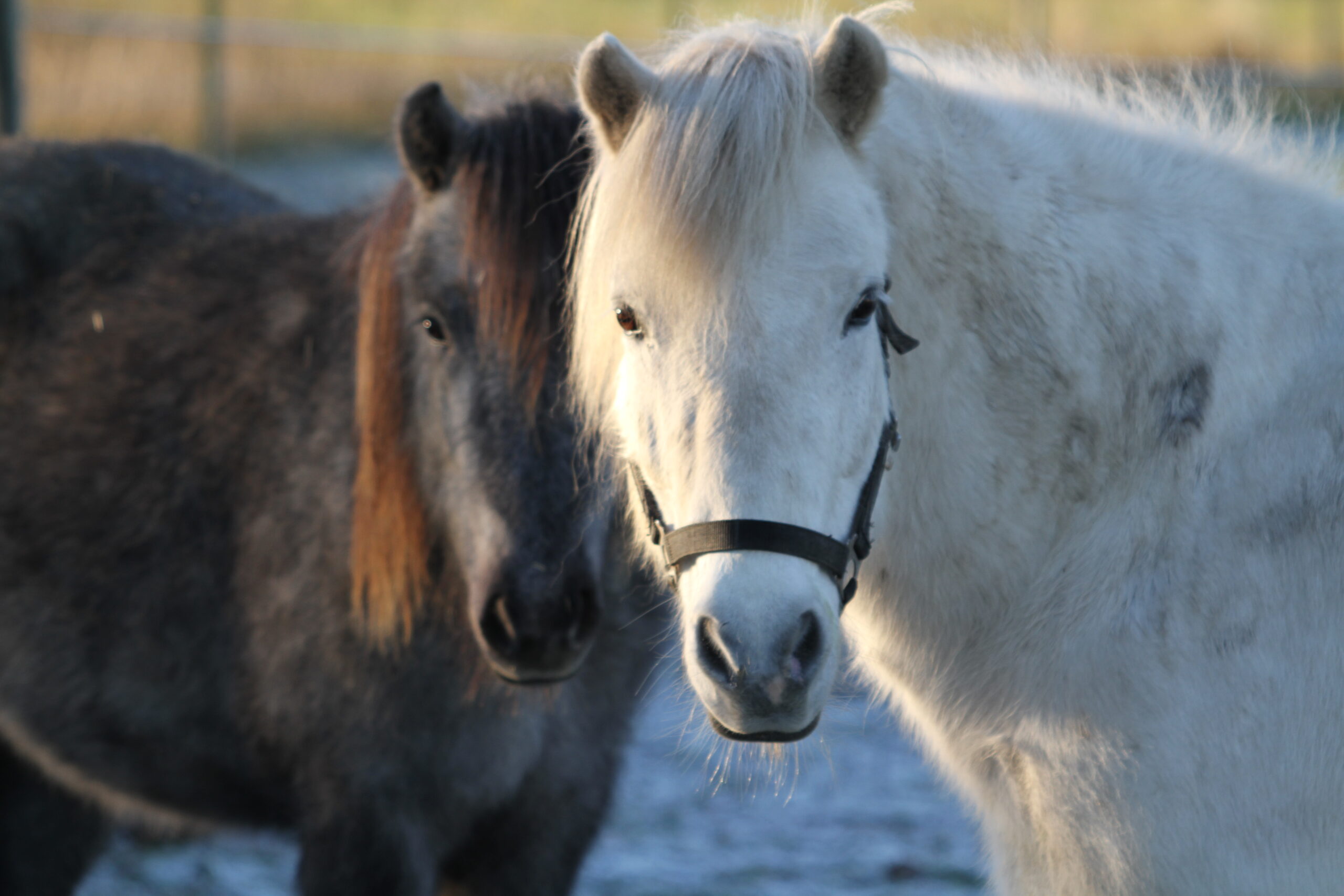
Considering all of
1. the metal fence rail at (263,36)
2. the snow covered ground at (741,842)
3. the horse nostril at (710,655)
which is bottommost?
the snow covered ground at (741,842)

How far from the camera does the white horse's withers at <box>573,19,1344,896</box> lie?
1652 millimetres

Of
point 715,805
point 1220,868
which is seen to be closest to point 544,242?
point 1220,868

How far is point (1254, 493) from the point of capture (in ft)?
6.09

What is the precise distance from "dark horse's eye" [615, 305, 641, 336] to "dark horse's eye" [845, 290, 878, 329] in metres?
0.32

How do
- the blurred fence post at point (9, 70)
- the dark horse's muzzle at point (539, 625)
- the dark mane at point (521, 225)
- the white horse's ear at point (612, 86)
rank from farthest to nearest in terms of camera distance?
the blurred fence post at point (9, 70)
the dark mane at point (521, 225)
the dark horse's muzzle at point (539, 625)
the white horse's ear at point (612, 86)

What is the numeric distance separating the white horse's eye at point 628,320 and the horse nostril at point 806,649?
0.51 meters

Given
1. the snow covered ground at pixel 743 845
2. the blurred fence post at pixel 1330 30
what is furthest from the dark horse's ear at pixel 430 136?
the blurred fence post at pixel 1330 30

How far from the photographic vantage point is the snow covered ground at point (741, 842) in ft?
13.1

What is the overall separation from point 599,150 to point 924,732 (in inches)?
48.7

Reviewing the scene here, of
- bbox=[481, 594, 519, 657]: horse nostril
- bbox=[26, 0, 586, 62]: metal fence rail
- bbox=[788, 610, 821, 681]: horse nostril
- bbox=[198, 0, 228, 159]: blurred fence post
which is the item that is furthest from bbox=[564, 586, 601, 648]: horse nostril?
bbox=[198, 0, 228, 159]: blurred fence post

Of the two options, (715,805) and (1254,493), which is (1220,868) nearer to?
(1254,493)

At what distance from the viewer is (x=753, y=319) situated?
164 centimetres

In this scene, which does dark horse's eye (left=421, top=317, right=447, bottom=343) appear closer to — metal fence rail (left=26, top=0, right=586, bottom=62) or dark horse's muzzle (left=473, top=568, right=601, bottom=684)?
dark horse's muzzle (left=473, top=568, right=601, bottom=684)

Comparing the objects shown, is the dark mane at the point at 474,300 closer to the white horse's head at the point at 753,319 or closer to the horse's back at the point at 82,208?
the white horse's head at the point at 753,319
